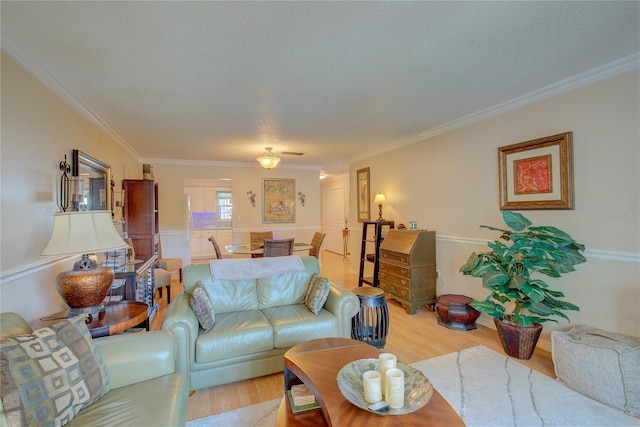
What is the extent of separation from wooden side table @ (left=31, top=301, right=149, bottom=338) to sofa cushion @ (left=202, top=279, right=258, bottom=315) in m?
0.58

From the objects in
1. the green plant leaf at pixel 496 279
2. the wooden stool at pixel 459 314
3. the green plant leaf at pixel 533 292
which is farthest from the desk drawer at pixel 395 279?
the green plant leaf at pixel 533 292

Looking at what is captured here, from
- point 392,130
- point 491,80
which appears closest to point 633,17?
point 491,80

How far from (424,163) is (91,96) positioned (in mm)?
4009

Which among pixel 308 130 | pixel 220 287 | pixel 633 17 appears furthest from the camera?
pixel 308 130

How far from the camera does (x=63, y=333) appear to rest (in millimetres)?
1398

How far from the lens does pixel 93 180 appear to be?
10.3 ft

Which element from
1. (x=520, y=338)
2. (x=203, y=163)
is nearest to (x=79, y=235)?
(x=520, y=338)

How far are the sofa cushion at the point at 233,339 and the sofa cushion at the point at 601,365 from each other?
225cm

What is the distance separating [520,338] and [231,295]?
104 inches

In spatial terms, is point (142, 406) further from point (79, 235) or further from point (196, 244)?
point (196, 244)

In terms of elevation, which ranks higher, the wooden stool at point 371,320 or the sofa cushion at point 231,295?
the sofa cushion at point 231,295

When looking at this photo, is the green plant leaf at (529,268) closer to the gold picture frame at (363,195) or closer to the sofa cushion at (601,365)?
the sofa cushion at (601,365)

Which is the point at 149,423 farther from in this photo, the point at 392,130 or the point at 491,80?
the point at 392,130

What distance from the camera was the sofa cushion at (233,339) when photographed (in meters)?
2.15
